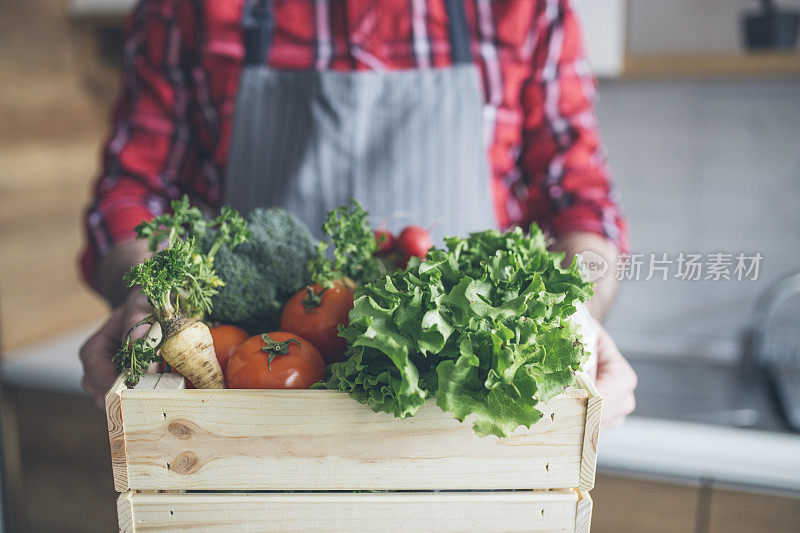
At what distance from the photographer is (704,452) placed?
1.27 meters

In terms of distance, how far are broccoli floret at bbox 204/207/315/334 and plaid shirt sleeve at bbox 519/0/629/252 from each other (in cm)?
48

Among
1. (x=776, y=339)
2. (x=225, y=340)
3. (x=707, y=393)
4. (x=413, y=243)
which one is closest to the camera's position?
(x=225, y=340)

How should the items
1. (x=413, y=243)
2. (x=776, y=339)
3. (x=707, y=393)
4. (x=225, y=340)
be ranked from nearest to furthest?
1. (x=225, y=340)
2. (x=413, y=243)
3. (x=707, y=393)
4. (x=776, y=339)

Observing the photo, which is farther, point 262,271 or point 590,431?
point 262,271

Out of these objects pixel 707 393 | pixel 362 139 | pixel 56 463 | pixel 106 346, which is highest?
pixel 362 139

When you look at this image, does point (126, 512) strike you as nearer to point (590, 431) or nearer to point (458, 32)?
point (590, 431)

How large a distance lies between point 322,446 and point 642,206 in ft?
5.07

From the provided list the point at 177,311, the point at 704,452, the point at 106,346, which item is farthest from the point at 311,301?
the point at 704,452

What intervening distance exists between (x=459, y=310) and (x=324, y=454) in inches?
6.5

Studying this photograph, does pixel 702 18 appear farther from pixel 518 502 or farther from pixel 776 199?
pixel 518 502

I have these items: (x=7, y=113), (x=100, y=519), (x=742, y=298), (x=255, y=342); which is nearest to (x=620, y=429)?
(x=742, y=298)

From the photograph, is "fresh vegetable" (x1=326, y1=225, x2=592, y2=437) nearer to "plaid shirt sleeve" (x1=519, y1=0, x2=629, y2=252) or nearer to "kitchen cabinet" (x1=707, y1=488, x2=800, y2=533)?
"plaid shirt sleeve" (x1=519, y1=0, x2=629, y2=252)

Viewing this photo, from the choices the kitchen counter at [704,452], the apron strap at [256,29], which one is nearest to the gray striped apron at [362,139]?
the apron strap at [256,29]

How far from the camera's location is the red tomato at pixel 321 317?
605mm
